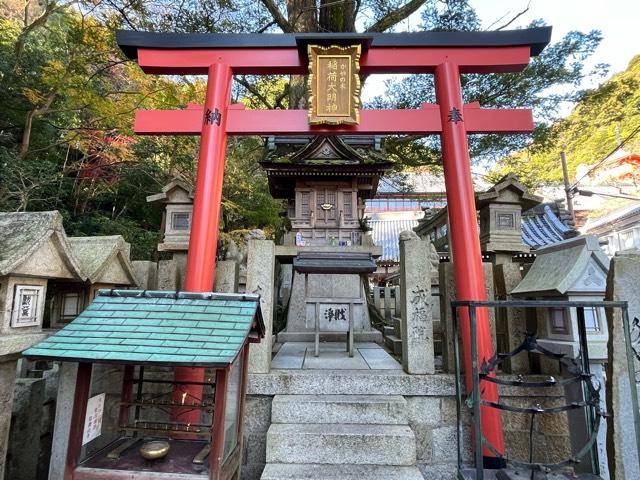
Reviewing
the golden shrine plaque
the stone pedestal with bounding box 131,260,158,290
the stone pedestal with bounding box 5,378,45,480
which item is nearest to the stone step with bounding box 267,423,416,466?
the stone pedestal with bounding box 5,378,45,480

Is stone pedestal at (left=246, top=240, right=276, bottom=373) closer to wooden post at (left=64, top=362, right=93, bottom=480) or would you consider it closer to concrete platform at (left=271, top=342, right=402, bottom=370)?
concrete platform at (left=271, top=342, right=402, bottom=370)

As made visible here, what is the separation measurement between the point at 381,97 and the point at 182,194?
827 centimetres

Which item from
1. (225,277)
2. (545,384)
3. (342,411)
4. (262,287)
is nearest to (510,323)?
(545,384)

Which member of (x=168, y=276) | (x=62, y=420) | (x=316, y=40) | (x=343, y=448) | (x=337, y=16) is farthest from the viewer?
(x=337, y=16)

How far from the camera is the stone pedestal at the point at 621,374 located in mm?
2410

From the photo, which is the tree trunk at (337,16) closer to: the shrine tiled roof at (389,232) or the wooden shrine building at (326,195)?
the wooden shrine building at (326,195)

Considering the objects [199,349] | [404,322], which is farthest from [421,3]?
[199,349]

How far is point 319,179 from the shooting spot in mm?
9023

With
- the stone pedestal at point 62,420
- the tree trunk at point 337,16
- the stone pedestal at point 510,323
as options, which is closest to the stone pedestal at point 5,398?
the stone pedestal at point 62,420

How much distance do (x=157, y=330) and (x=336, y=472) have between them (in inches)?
76.5

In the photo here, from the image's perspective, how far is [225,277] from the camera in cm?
422

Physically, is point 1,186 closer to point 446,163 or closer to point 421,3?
point 446,163

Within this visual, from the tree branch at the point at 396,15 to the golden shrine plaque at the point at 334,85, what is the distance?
6158mm

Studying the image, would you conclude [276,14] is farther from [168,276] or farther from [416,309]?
[416,309]
